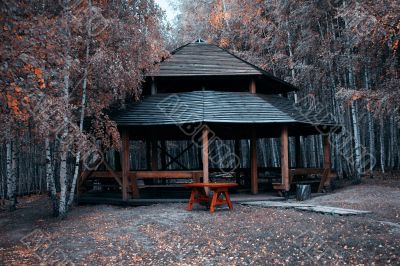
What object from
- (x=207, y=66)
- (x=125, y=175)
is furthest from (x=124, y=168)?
(x=207, y=66)

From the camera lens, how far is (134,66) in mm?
10781

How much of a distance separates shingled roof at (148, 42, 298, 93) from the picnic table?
13.7 feet

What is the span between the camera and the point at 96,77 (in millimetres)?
10570

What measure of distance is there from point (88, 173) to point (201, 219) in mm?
5560

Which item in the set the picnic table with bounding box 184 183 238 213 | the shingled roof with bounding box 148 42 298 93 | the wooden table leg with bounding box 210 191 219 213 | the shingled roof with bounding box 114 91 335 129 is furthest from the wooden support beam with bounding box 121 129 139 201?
the wooden table leg with bounding box 210 191 219 213

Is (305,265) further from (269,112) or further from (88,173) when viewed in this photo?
(88,173)

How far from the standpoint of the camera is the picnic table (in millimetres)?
9750

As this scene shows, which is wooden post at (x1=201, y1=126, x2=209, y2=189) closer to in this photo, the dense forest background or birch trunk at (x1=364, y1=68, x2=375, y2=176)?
the dense forest background

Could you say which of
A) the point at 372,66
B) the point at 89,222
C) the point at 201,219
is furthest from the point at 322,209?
the point at 372,66

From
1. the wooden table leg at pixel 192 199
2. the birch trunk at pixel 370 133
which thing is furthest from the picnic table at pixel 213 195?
the birch trunk at pixel 370 133

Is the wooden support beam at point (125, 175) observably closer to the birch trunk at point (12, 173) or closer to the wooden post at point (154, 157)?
the wooden post at point (154, 157)

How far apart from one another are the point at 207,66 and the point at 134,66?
11.2 feet

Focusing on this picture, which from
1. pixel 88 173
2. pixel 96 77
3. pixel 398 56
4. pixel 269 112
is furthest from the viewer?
pixel 398 56

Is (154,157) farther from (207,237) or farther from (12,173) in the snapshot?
(207,237)
